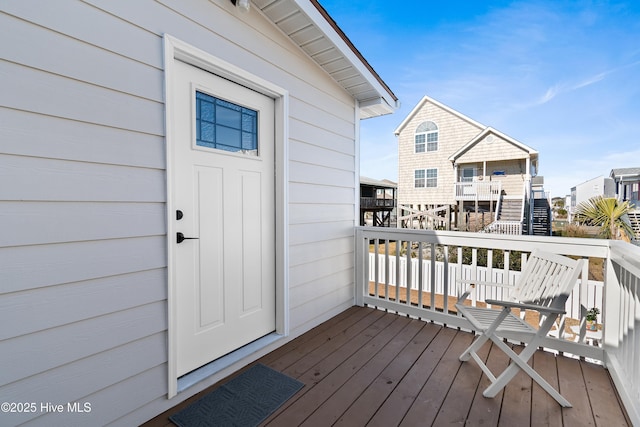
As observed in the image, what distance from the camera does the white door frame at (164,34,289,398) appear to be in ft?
5.27

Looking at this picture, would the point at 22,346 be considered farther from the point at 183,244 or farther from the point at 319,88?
the point at 319,88

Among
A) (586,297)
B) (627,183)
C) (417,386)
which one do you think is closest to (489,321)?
(417,386)

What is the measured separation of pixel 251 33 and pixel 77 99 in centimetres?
132

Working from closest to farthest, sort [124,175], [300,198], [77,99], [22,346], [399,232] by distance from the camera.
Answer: [22,346], [77,99], [124,175], [300,198], [399,232]

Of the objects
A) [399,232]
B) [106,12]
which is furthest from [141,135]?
[399,232]

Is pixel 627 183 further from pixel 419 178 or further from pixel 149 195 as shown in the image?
pixel 149 195

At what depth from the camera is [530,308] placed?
1.65m

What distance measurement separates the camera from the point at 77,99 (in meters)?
1.28

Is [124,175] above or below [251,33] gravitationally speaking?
below

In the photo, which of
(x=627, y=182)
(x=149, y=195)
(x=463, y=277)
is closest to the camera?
(x=149, y=195)

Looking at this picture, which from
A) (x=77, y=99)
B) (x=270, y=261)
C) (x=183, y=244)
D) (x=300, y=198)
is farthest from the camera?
(x=300, y=198)

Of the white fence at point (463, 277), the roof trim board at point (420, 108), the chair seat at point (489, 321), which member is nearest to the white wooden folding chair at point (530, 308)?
the chair seat at point (489, 321)

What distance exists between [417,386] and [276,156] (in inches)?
78.0

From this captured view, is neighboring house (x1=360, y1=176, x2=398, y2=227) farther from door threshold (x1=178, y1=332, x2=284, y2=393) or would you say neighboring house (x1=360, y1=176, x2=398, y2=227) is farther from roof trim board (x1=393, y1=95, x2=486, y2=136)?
door threshold (x1=178, y1=332, x2=284, y2=393)
